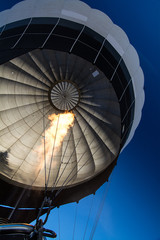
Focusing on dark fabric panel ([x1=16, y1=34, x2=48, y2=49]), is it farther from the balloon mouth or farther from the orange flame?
the orange flame

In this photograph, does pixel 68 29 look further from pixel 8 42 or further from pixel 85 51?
pixel 8 42

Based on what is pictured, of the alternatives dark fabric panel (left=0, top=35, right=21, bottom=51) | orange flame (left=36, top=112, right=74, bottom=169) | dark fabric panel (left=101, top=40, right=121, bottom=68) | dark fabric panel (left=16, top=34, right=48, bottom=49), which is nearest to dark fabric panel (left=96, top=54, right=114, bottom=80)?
dark fabric panel (left=101, top=40, right=121, bottom=68)

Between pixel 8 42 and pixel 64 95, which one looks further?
pixel 64 95

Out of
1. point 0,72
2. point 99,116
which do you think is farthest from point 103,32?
point 0,72

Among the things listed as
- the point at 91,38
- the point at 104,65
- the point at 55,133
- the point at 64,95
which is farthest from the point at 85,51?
the point at 55,133

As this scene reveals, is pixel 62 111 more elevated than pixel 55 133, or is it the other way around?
pixel 62 111

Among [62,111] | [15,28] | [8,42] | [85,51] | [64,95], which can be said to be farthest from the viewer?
[62,111]

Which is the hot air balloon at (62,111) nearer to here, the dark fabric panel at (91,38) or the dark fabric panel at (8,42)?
the dark fabric panel at (91,38)

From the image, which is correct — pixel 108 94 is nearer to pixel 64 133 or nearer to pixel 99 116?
pixel 99 116

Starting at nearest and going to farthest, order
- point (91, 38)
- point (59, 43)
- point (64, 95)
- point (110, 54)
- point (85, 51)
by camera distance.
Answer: point (59, 43) < point (85, 51) < point (91, 38) < point (110, 54) < point (64, 95)
